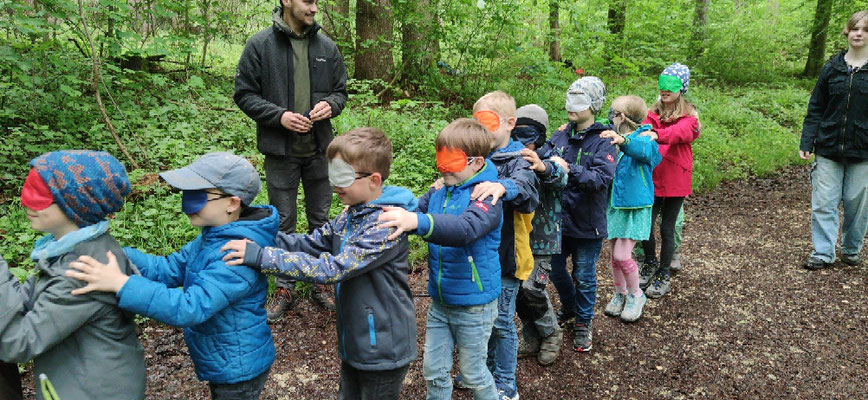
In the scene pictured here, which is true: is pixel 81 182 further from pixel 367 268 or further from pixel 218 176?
pixel 367 268

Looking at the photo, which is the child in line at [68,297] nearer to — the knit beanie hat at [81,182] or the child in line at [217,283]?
the knit beanie hat at [81,182]

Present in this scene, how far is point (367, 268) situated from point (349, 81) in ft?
24.1

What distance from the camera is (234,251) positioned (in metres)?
2.14

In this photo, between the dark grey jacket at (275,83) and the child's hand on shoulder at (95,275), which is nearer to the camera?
the child's hand on shoulder at (95,275)

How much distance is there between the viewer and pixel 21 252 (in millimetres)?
4527

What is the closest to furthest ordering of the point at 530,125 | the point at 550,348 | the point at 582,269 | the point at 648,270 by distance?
the point at 530,125 → the point at 550,348 → the point at 582,269 → the point at 648,270

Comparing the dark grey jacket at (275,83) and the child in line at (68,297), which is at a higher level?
the dark grey jacket at (275,83)

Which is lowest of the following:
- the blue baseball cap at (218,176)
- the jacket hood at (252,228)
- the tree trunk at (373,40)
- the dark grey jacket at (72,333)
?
the dark grey jacket at (72,333)

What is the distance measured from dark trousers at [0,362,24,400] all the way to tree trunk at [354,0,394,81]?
7330 millimetres

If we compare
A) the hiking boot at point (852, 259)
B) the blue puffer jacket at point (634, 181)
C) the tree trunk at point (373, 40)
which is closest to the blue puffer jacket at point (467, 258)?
the blue puffer jacket at point (634, 181)

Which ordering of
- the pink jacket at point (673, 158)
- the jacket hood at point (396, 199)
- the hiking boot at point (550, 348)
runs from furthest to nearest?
the pink jacket at point (673, 158) → the hiking boot at point (550, 348) → the jacket hood at point (396, 199)

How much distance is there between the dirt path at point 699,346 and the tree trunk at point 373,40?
541 centimetres

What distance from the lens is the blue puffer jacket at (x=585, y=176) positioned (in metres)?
3.69

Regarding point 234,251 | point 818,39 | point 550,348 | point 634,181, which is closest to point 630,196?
point 634,181
